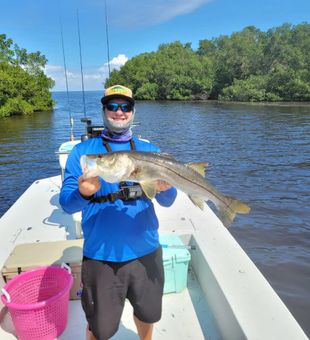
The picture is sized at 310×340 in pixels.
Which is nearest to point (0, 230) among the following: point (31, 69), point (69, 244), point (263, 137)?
point (69, 244)

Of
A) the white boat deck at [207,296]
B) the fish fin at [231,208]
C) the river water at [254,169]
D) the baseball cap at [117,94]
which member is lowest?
the river water at [254,169]

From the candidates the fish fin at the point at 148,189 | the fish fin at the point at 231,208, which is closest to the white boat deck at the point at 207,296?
the fish fin at the point at 231,208

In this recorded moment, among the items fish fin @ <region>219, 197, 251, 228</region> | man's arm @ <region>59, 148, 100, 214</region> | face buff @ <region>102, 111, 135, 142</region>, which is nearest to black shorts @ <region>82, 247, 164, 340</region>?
man's arm @ <region>59, 148, 100, 214</region>

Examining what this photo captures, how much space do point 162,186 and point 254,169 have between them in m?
12.0

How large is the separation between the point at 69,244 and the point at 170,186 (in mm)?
2039

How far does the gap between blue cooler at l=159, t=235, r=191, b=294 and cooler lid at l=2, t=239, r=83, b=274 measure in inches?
38.3

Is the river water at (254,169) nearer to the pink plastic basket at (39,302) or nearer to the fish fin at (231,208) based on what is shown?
the fish fin at (231,208)

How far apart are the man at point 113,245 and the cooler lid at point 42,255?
1282mm

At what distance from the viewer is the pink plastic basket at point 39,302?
311cm

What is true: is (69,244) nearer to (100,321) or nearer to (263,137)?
(100,321)

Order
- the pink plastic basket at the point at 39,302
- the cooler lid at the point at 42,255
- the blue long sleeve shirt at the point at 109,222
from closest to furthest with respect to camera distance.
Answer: the blue long sleeve shirt at the point at 109,222
the pink plastic basket at the point at 39,302
the cooler lid at the point at 42,255

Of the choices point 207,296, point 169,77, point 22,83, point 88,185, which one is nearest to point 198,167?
point 88,185

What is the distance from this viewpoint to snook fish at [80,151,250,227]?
7.48ft

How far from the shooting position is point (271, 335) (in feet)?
8.45
